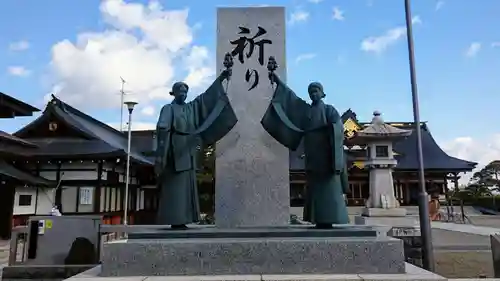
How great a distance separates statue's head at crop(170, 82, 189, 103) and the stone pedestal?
37.4 inches

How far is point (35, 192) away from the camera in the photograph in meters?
17.4

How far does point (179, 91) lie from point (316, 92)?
1.73m

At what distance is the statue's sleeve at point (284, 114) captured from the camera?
5062 mm

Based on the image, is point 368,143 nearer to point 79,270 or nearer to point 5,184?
point 79,270

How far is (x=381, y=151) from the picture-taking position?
17.9 meters

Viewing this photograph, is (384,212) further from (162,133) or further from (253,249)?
(162,133)

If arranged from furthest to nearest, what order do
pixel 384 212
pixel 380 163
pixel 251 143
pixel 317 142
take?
1. pixel 380 163
2. pixel 384 212
3. pixel 251 143
4. pixel 317 142

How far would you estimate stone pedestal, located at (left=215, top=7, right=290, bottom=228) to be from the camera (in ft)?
17.8

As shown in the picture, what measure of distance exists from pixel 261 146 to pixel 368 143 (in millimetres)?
13503

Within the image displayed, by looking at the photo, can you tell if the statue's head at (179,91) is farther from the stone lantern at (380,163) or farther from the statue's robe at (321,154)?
the stone lantern at (380,163)

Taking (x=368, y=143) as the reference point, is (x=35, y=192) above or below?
below

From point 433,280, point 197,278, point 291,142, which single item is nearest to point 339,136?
point 291,142

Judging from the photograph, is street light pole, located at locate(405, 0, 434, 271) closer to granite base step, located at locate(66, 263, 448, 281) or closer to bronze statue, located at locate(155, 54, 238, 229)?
granite base step, located at locate(66, 263, 448, 281)

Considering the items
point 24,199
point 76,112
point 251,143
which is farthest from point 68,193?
point 251,143
